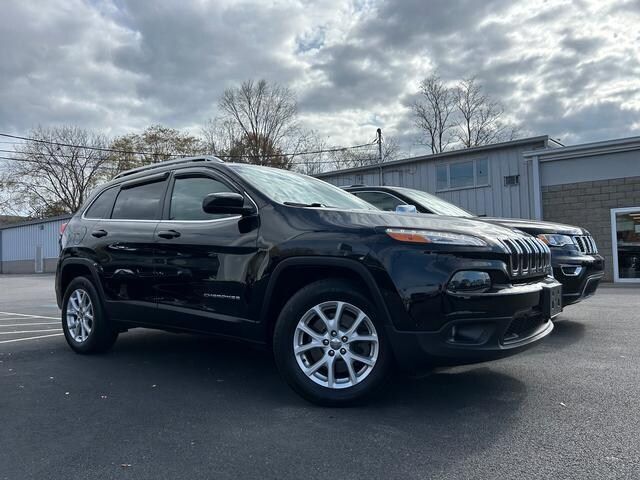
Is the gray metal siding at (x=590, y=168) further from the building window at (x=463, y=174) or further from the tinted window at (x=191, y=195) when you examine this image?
the tinted window at (x=191, y=195)

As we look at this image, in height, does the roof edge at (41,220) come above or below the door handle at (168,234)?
above

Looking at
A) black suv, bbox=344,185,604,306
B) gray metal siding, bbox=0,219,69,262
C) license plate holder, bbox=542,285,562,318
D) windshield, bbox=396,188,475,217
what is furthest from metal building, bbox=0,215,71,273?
license plate holder, bbox=542,285,562,318

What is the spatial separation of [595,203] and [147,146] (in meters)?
38.3

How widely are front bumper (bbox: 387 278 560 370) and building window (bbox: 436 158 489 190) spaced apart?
15.8 metres

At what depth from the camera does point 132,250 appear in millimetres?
4578

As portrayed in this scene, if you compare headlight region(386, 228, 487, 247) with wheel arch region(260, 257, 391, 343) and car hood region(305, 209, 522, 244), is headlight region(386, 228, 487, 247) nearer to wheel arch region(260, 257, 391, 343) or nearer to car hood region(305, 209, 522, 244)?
car hood region(305, 209, 522, 244)

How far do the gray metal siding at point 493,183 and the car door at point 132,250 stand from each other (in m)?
14.6

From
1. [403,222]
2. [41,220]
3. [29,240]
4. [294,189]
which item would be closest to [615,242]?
[294,189]

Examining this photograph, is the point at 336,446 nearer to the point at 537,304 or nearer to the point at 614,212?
the point at 537,304

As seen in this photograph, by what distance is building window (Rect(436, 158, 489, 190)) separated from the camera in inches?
716

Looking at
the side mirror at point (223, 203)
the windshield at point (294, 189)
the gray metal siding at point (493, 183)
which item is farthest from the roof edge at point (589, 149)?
the side mirror at point (223, 203)

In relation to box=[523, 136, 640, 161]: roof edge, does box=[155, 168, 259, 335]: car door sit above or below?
below

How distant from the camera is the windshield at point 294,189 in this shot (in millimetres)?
4004

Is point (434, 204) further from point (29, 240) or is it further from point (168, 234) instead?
point (29, 240)
